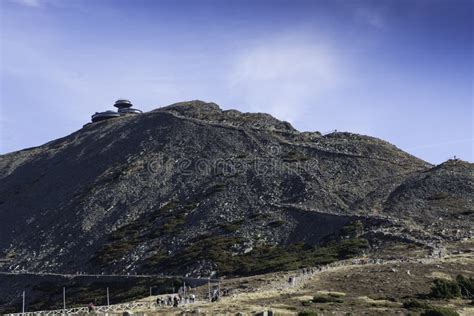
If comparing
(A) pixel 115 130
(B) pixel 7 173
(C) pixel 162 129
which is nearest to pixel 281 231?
(C) pixel 162 129

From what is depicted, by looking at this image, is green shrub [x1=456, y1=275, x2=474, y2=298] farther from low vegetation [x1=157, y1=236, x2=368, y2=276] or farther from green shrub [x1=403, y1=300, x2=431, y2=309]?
low vegetation [x1=157, y1=236, x2=368, y2=276]

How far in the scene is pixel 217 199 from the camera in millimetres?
109250

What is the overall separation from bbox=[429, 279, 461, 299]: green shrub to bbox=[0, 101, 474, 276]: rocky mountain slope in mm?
28117

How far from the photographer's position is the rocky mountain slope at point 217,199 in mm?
86750

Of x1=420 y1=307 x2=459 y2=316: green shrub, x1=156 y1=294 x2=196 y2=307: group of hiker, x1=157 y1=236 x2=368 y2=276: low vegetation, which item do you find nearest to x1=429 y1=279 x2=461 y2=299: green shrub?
x1=420 y1=307 x2=459 y2=316: green shrub

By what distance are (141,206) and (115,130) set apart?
51.3 m

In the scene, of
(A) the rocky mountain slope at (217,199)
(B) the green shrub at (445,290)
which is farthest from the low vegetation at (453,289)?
(A) the rocky mountain slope at (217,199)

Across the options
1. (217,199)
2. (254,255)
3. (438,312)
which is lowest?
(438,312)

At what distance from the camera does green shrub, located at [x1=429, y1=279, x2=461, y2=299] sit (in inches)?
1733

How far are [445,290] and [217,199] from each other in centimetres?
6743

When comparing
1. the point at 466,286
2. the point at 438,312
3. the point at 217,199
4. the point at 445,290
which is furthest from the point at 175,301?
the point at 217,199

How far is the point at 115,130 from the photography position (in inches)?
6398

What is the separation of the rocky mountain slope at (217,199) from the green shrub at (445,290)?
92.2 feet

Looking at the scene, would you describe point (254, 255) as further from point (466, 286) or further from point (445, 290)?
point (445, 290)
